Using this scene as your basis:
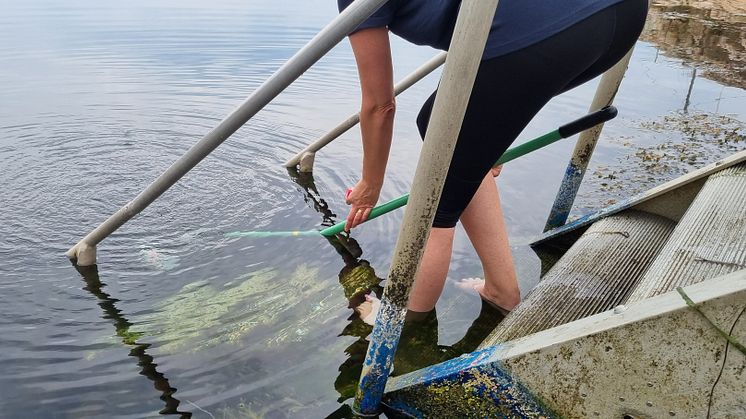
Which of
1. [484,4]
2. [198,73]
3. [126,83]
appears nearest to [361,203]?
[484,4]

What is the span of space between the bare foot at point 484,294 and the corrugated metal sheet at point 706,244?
831 millimetres

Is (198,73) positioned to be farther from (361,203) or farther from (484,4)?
(484,4)

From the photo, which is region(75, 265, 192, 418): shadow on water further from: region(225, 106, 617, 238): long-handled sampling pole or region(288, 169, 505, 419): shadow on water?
region(225, 106, 617, 238): long-handled sampling pole

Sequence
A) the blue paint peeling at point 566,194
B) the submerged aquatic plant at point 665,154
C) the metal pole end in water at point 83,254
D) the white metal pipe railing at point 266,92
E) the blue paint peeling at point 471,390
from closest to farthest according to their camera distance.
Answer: the white metal pipe railing at point 266,92 < the blue paint peeling at point 471,390 < the metal pole end in water at point 83,254 < the blue paint peeling at point 566,194 < the submerged aquatic plant at point 665,154

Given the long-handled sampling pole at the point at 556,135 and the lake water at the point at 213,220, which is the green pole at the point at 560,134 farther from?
the lake water at the point at 213,220

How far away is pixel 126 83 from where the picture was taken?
7.05 meters

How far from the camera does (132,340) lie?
2666 millimetres

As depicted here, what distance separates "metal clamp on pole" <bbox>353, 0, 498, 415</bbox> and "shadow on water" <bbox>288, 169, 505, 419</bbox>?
1.01 feet

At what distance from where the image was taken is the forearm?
1903 millimetres

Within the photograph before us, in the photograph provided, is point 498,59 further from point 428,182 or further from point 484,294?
point 484,294

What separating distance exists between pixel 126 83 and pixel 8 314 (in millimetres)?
4862

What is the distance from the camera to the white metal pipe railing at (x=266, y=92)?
164cm

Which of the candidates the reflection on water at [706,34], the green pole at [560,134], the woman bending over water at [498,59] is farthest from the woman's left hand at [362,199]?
the reflection on water at [706,34]

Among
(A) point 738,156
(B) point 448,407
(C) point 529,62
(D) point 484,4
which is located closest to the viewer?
(D) point 484,4
